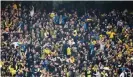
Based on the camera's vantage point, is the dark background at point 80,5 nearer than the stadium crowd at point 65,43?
No

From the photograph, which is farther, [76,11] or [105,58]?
[76,11]

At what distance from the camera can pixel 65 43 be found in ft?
94.9

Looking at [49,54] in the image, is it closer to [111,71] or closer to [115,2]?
[111,71]

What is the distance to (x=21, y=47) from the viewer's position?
28.8m

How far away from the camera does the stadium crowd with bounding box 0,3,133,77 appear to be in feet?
89.6

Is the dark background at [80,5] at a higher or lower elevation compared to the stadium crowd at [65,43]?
higher

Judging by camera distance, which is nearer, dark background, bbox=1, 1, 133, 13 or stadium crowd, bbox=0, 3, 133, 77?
stadium crowd, bbox=0, 3, 133, 77

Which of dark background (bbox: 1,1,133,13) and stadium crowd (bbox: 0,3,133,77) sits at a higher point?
dark background (bbox: 1,1,133,13)

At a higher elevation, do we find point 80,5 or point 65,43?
point 80,5

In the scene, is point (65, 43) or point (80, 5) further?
point (80, 5)

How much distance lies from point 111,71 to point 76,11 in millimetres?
6547

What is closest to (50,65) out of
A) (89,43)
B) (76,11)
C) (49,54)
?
(49,54)

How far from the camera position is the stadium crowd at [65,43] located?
89.6 ft

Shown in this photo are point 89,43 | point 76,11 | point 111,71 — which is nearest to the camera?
point 111,71
